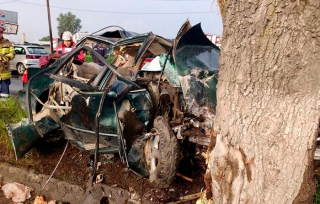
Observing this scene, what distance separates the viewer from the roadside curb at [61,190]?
3602mm

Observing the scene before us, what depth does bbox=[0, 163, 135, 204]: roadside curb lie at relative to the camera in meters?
3.60

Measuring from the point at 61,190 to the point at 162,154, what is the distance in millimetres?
1713

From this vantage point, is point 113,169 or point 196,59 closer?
point 196,59

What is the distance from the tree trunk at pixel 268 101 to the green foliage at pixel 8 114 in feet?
13.6

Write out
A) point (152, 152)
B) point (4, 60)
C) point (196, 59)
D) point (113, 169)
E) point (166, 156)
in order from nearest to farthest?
point (166, 156) → point (152, 152) → point (196, 59) → point (113, 169) → point (4, 60)

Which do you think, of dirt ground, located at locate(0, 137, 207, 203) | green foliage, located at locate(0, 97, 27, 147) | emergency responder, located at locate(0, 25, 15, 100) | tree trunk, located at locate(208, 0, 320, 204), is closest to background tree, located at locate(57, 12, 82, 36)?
emergency responder, located at locate(0, 25, 15, 100)

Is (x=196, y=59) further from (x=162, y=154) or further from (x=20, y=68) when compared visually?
(x=20, y=68)

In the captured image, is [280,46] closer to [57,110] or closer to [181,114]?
[181,114]

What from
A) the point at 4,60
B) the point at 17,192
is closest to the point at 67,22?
the point at 4,60

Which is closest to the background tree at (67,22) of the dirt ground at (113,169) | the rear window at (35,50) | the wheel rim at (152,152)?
the rear window at (35,50)

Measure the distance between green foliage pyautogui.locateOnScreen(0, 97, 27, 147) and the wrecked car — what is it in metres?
1.09

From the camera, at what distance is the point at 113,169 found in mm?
3967

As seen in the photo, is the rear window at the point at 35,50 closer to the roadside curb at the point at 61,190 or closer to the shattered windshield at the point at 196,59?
the roadside curb at the point at 61,190

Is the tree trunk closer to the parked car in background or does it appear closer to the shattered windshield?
the shattered windshield
